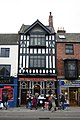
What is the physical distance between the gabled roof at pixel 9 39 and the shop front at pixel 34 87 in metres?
5.07

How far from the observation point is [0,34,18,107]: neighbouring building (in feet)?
87.9

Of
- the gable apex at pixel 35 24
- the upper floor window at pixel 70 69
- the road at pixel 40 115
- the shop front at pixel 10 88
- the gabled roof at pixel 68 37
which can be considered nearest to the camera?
the road at pixel 40 115

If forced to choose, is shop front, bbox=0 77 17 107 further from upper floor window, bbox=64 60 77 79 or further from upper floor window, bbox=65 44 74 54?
upper floor window, bbox=65 44 74 54

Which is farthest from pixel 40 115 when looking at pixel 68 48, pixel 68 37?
pixel 68 37

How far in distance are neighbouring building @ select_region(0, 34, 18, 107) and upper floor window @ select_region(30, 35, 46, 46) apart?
6.82ft

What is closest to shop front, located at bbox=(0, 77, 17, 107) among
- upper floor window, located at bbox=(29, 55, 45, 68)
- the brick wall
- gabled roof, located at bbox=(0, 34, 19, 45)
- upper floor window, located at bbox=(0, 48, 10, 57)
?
upper floor window, located at bbox=(29, 55, 45, 68)

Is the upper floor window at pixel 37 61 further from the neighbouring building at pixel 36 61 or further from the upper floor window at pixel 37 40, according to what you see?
the upper floor window at pixel 37 40

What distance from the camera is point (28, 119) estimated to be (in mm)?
12656

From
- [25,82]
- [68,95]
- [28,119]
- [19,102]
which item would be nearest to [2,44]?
Result: [25,82]

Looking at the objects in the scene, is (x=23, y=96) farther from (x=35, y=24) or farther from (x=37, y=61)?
(x=35, y=24)

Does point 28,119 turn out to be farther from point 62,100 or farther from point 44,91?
point 44,91

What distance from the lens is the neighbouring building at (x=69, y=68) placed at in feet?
88.7

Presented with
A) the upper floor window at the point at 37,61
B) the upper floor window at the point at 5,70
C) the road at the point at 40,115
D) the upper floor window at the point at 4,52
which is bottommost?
the road at the point at 40,115

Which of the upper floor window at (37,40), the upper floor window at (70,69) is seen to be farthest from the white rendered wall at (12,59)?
the upper floor window at (70,69)
